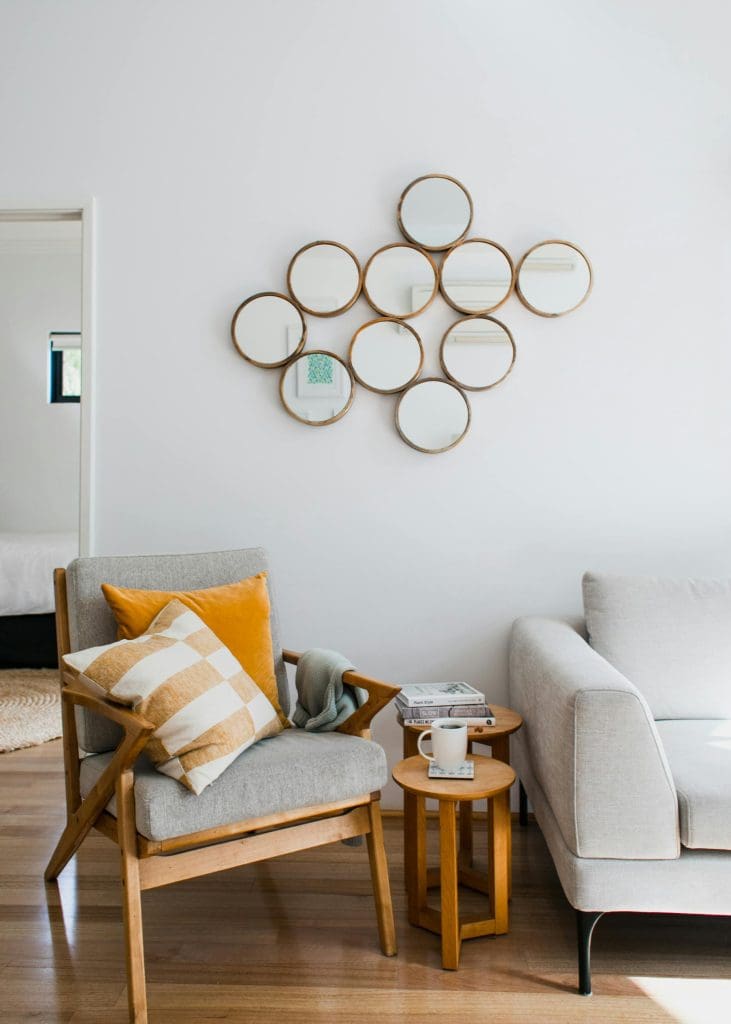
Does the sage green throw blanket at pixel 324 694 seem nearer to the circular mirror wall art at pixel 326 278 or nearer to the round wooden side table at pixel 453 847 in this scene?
the round wooden side table at pixel 453 847

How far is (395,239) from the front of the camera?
286 cm

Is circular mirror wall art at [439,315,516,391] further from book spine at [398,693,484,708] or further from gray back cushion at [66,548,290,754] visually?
book spine at [398,693,484,708]

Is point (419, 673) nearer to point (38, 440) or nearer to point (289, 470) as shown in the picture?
point (289, 470)

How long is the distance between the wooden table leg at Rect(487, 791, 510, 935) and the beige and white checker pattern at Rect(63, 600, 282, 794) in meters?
0.60

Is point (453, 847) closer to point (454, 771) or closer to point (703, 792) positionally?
point (454, 771)

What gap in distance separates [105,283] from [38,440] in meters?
3.60

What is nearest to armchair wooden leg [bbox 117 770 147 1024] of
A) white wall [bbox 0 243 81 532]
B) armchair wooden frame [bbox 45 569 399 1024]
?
armchair wooden frame [bbox 45 569 399 1024]

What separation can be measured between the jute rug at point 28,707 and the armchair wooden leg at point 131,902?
2011 millimetres

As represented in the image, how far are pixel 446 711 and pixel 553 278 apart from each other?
142 cm

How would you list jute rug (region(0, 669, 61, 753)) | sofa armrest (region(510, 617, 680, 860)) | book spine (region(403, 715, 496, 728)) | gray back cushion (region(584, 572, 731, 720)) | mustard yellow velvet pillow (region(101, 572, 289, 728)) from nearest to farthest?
1. sofa armrest (region(510, 617, 680, 860))
2. mustard yellow velvet pillow (region(101, 572, 289, 728))
3. book spine (region(403, 715, 496, 728))
4. gray back cushion (region(584, 572, 731, 720))
5. jute rug (region(0, 669, 61, 753))

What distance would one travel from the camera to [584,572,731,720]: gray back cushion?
242 centimetres

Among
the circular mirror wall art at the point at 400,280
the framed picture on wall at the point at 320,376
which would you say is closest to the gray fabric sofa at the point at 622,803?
the framed picture on wall at the point at 320,376

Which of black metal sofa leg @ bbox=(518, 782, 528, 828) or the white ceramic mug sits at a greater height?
the white ceramic mug

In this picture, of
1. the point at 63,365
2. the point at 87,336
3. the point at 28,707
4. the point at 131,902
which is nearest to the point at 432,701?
the point at 131,902
